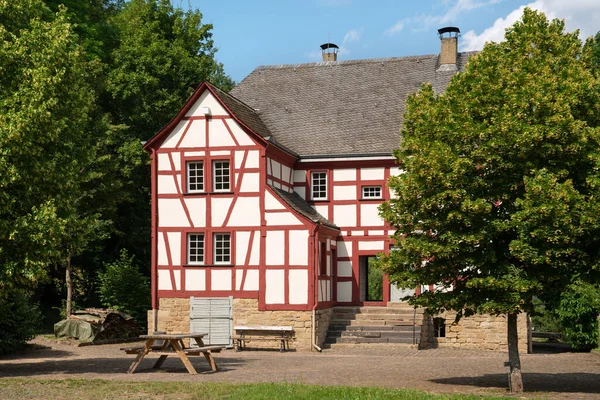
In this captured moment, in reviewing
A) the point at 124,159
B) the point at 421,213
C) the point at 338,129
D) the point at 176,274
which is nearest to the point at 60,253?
the point at 421,213

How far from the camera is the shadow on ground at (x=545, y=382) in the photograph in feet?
57.1

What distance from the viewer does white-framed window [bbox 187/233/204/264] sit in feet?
97.8

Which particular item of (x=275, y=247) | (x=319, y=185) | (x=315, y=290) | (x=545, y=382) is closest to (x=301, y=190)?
(x=319, y=185)

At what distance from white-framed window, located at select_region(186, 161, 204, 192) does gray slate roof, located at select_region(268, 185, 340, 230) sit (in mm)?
2506

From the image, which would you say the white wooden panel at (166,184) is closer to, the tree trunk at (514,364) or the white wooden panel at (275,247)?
the white wooden panel at (275,247)

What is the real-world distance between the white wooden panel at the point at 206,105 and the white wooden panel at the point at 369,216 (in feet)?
19.5

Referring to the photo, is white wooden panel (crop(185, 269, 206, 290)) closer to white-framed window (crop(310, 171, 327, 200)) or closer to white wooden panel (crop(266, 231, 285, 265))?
white wooden panel (crop(266, 231, 285, 265))

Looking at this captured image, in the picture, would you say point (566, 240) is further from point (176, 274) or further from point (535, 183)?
point (176, 274)

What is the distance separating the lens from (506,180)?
55.3 ft

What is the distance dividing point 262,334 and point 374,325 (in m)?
3.83

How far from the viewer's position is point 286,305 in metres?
28.7

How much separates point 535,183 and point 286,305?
557 inches

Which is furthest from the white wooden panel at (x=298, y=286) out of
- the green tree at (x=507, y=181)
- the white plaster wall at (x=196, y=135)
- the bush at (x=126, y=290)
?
the green tree at (x=507, y=181)

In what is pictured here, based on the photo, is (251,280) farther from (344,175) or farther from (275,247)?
(344,175)
